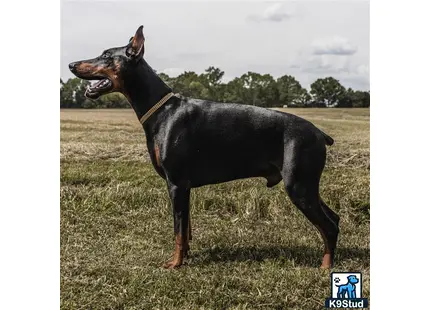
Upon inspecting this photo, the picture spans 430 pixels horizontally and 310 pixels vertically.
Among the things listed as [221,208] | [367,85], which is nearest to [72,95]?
[221,208]

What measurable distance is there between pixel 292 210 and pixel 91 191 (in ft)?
8.34

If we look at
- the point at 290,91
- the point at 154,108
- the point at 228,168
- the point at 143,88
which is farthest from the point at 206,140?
the point at 290,91

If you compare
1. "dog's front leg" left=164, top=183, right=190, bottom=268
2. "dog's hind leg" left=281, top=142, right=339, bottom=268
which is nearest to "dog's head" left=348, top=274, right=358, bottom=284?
"dog's hind leg" left=281, top=142, right=339, bottom=268

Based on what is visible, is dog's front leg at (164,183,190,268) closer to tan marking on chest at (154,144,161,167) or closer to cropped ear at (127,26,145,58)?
tan marking on chest at (154,144,161,167)

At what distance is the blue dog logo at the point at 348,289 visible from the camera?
5.49m

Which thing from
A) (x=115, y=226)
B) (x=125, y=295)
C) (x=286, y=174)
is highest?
(x=286, y=174)

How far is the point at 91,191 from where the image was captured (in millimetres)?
6934

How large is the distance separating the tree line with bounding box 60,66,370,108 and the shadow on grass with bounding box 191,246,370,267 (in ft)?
5.49

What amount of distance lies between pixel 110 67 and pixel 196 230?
2095 mm

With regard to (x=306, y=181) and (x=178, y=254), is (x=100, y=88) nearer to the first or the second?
(x=178, y=254)

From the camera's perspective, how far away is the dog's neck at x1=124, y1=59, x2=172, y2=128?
557 cm

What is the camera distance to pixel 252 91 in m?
6.41

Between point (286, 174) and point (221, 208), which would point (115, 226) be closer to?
point (221, 208)

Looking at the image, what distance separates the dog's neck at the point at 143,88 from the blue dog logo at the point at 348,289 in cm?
257
